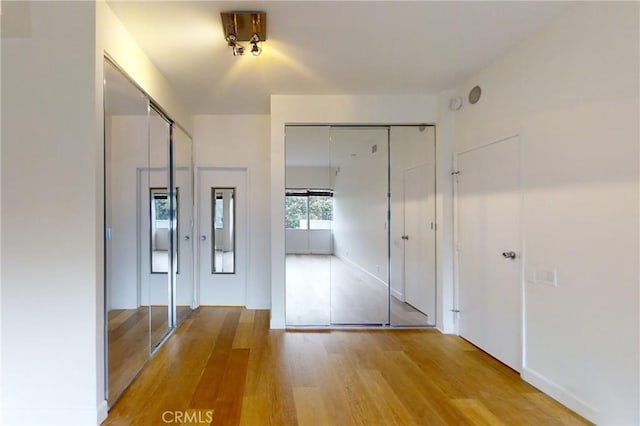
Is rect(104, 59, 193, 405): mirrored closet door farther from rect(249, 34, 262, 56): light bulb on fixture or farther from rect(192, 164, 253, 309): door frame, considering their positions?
rect(249, 34, 262, 56): light bulb on fixture

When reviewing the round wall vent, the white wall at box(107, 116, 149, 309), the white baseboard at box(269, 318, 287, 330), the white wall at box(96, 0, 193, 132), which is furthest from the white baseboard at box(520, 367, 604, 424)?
the white wall at box(96, 0, 193, 132)

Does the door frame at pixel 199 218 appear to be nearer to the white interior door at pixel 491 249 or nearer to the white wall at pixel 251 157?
the white wall at pixel 251 157

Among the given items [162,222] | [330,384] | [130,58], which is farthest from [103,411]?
[130,58]

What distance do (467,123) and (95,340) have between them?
12.7 feet

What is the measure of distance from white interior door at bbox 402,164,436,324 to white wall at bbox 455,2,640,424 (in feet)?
4.34

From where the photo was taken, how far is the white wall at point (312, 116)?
3.89 metres

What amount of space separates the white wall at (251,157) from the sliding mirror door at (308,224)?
729 mm

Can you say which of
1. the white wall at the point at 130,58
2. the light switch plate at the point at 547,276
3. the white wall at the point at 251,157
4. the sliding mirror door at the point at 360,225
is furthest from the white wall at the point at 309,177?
the light switch plate at the point at 547,276

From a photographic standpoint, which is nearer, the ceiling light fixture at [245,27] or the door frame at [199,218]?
the ceiling light fixture at [245,27]

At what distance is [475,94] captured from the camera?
133 inches

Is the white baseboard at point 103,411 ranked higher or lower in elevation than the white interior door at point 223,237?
lower

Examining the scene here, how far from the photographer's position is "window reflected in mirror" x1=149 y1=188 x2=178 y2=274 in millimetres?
3266

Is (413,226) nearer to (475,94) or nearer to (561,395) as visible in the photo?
(475,94)

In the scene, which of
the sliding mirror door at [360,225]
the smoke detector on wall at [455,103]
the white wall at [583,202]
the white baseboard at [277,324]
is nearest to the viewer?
the white wall at [583,202]
